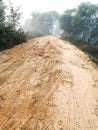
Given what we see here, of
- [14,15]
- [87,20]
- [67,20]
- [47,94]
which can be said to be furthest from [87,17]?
[47,94]

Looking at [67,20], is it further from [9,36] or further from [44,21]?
[9,36]

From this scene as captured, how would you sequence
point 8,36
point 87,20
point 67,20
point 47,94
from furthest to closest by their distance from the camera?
point 67,20, point 87,20, point 8,36, point 47,94

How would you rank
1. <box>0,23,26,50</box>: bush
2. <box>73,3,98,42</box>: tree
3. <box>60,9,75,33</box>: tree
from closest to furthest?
<box>0,23,26,50</box>: bush, <box>73,3,98,42</box>: tree, <box>60,9,75,33</box>: tree

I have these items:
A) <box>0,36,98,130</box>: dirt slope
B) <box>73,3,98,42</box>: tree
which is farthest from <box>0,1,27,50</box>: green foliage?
<box>73,3,98,42</box>: tree

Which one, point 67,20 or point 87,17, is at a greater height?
point 87,17

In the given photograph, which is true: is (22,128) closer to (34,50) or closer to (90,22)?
(34,50)

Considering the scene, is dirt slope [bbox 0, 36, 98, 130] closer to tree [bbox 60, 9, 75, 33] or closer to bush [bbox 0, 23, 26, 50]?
bush [bbox 0, 23, 26, 50]

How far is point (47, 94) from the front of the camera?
7.46 meters

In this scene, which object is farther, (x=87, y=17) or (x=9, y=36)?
(x=87, y=17)

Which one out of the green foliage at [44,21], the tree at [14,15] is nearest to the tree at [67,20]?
the green foliage at [44,21]

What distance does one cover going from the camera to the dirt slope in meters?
5.97

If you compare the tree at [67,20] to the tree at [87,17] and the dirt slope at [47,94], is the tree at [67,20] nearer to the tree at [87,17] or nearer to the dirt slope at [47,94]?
the tree at [87,17]

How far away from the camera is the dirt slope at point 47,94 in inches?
235

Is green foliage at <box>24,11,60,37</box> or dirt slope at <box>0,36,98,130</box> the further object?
green foliage at <box>24,11,60,37</box>
